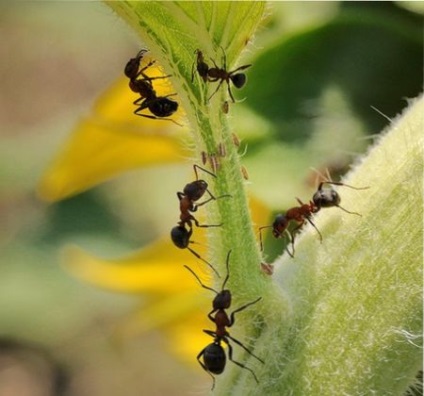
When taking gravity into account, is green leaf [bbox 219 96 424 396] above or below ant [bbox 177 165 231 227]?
above

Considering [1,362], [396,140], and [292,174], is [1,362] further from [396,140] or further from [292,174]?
[396,140]

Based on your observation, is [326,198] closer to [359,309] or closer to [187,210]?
[359,309]

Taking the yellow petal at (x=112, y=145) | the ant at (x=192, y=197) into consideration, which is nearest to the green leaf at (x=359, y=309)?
the ant at (x=192, y=197)

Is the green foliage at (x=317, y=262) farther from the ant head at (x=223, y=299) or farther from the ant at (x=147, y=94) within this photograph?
the ant at (x=147, y=94)

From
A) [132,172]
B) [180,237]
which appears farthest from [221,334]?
[132,172]

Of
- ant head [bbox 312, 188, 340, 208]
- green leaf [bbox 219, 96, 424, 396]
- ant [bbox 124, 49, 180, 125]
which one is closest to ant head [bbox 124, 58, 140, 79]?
ant [bbox 124, 49, 180, 125]

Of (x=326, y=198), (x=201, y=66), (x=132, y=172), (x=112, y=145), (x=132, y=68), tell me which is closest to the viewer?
(x=201, y=66)

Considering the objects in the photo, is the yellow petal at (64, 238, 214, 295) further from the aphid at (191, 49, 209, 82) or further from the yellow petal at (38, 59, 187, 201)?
the aphid at (191, 49, 209, 82)
